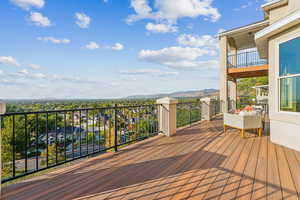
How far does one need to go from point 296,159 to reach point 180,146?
7.10 ft

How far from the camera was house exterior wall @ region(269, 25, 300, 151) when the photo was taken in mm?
3408

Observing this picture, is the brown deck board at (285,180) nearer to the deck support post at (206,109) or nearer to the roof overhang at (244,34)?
the deck support post at (206,109)

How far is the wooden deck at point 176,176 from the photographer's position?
1830 mm

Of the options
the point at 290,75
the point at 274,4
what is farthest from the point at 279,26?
the point at 274,4

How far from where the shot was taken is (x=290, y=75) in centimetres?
362

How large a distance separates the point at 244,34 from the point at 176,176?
10733 mm

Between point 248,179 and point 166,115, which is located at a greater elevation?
point 166,115

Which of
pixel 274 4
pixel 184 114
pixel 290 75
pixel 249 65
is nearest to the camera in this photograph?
pixel 290 75

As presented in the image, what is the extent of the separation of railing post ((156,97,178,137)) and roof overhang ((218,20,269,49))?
7620 millimetres

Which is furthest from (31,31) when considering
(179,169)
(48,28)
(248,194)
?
(248,194)

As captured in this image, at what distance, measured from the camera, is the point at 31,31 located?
1212 centimetres

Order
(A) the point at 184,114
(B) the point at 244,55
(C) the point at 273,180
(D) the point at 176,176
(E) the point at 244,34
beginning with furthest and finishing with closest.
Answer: (B) the point at 244,55, (E) the point at 244,34, (A) the point at 184,114, (D) the point at 176,176, (C) the point at 273,180

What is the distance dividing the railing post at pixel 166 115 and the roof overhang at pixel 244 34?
7.62 metres

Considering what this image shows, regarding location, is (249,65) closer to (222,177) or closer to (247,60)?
(247,60)
